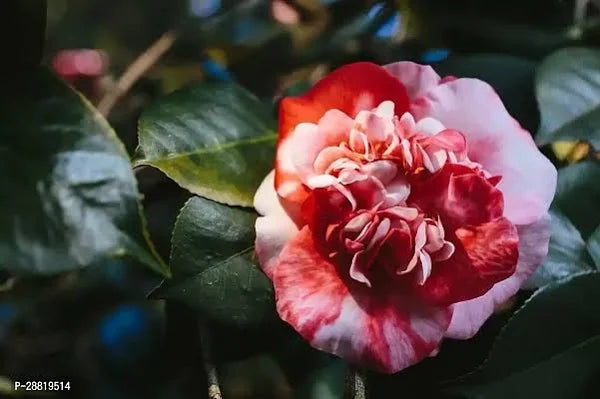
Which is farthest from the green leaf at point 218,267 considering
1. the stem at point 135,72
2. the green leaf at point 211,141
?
the stem at point 135,72

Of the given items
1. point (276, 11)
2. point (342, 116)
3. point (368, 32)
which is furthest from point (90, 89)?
point (342, 116)

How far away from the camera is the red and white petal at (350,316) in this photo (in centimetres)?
35

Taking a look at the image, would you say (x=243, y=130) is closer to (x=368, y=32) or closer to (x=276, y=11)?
(x=368, y=32)

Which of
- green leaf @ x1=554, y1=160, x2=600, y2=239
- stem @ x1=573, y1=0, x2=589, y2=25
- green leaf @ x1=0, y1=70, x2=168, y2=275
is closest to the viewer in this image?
green leaf @ x1=0, y1=70, x2=168, y2=275

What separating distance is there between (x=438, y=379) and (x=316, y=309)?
0.09 metres

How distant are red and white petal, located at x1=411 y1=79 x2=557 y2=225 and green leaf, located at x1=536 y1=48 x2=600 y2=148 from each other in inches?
1.5

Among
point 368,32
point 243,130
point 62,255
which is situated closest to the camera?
point 62,255

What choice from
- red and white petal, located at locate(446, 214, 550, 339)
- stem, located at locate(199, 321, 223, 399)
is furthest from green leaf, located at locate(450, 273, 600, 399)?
stem, located at locate(199, 321, 223, 399)

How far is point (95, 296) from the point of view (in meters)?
0.80

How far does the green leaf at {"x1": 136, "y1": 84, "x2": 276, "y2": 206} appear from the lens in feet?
1.32

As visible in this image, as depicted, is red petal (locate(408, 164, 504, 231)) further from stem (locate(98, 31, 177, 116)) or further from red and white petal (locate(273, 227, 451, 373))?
stem (locate(98, 31, 177, 116))

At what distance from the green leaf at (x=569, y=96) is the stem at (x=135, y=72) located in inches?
12.1

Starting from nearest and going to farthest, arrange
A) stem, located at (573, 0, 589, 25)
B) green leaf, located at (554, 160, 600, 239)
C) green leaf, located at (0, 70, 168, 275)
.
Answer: green leaf, located at (0, 70, 168, 275), green leaf, located at (554, 160, 600, 239), stem, located at (573, 0, 589, 25)

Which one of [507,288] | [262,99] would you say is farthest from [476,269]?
[262,99]
